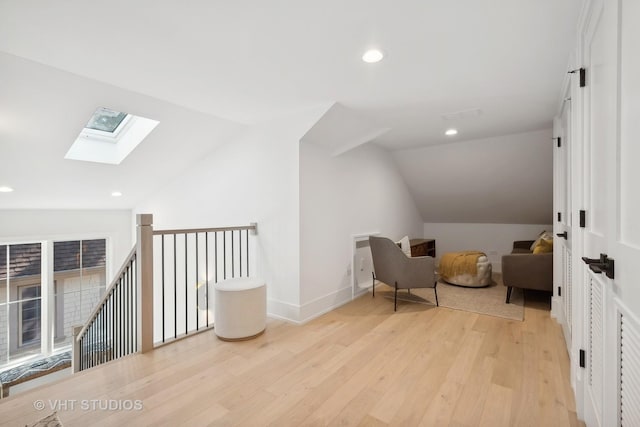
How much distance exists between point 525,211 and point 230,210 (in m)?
4.86

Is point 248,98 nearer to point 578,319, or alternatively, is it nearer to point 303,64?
point 303,64

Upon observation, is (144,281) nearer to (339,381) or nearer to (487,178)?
(339,381)

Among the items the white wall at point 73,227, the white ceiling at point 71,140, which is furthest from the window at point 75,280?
the white ceiling at point 71,140

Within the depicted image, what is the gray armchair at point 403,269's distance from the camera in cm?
347

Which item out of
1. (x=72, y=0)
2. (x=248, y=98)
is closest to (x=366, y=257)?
(x=248, y=98)

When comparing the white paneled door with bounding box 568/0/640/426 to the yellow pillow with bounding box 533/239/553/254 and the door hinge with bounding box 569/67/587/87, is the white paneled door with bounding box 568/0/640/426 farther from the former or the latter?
the yellow pillow with bounding box 533/239/553/254

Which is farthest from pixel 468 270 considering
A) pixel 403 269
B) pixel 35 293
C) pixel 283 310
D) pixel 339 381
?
pixel 35 293

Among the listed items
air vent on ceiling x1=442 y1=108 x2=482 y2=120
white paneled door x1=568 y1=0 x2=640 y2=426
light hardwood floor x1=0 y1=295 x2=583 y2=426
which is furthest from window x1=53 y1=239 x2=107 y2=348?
white paneled door x1=568 y1=0 x2=640 y2=426

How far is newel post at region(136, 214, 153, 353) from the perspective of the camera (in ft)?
8.05

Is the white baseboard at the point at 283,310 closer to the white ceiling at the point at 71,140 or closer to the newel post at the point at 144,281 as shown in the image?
the newel post at the point at 144,281

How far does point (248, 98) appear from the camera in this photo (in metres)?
2.76

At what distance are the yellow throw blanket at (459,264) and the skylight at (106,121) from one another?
485 centimetres

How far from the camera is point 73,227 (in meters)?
4.77
